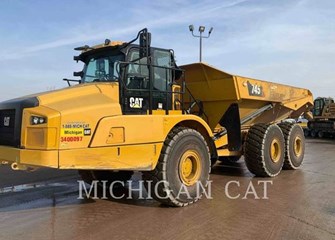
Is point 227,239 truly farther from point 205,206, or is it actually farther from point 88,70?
point 88,70

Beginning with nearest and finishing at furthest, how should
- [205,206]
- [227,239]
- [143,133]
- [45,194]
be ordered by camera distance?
[227,239]
[143,133]
[205,206]
[45,194]

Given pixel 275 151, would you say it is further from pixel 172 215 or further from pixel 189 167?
pixel 172 215

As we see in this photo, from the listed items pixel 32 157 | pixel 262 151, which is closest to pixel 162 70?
pixel 32 157

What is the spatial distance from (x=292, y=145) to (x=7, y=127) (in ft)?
22.9

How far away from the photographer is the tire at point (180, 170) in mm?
6047

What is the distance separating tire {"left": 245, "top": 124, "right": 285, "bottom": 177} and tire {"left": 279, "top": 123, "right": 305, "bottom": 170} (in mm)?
675

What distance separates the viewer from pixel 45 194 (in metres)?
7.35

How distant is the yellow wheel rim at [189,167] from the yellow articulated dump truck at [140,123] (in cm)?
2

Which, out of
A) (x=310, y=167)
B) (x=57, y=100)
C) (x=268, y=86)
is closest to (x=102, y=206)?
(x=57, y=100)

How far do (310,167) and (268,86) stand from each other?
9.03ft

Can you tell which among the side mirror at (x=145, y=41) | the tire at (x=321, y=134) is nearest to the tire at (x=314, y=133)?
the tire at (x=321, y=134)

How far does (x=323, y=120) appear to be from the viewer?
88.7ft

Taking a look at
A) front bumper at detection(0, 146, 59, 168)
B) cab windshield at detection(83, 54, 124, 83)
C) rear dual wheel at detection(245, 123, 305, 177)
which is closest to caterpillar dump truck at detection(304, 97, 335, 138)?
rear dual wheel at detection(245, 123, 305, 177)

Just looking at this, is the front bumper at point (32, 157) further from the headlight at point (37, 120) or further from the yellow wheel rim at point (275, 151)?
the yellow wheel rim at point (275, 151)
